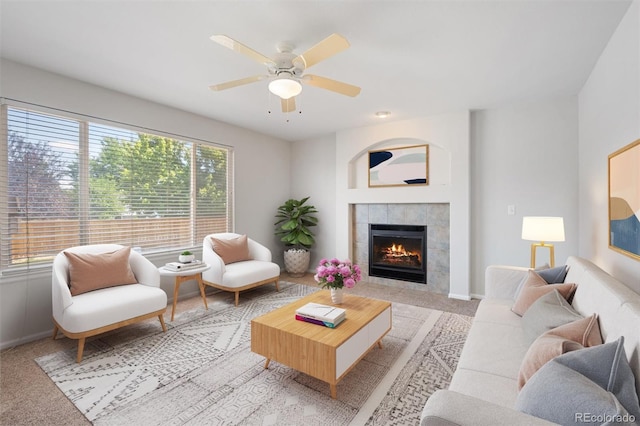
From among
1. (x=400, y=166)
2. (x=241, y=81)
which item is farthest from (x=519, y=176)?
(x=241, y=81)

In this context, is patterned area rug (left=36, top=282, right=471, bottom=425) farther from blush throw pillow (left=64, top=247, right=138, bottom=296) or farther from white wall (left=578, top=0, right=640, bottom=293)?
white wall (left=578, top=0, right=640, bottom=293)

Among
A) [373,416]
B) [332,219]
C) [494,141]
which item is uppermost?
[494,141]

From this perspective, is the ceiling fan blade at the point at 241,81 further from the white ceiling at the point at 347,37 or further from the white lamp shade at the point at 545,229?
the white lamp shade at the point at 545,229

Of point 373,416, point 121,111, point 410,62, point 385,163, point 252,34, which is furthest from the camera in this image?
point 385,163

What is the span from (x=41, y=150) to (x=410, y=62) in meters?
3.56

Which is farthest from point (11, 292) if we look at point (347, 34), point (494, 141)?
point (494, 141)

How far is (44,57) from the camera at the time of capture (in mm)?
2572

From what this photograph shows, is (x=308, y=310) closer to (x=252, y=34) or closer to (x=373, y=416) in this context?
(x=373, y=416)

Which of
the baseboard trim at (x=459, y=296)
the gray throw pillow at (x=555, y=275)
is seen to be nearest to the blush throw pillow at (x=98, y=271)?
the gray throw pillow at (x=555, y=275)

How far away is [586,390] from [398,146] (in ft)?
13.2

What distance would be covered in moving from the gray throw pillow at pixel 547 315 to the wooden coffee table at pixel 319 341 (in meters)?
1.00

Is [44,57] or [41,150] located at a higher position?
[44,57]

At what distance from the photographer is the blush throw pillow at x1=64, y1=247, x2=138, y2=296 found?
104 inches

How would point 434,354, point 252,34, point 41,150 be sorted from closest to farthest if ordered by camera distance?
point 252,34
point 434,354
point 41,150
